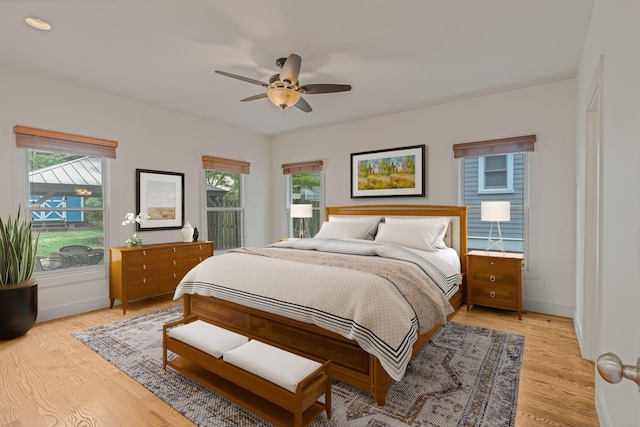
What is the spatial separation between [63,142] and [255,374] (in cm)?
361

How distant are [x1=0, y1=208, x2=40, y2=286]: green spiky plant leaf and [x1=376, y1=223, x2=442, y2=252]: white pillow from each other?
381cm

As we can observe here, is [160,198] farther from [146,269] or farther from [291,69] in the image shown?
[291,69]

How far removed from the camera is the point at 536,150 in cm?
382

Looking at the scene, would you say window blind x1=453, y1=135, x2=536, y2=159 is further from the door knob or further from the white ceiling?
the door knob

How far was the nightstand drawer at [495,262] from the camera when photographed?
360 centimetres

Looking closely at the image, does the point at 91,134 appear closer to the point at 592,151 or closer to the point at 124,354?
the point at 124,354

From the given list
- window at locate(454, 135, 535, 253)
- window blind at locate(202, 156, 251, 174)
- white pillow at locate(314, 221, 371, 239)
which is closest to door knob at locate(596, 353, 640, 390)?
white pillow at locate(314, 221, 371, 239)

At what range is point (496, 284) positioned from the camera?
3.73 m

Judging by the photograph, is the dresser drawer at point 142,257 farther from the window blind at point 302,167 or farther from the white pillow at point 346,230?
the window blind at point 302,167

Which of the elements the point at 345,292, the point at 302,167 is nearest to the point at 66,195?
the point at 302,167

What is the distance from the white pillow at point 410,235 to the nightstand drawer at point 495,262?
0.55m

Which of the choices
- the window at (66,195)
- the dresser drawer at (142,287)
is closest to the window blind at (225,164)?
the window at (66,195)

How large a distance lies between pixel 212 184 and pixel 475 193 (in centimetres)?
408

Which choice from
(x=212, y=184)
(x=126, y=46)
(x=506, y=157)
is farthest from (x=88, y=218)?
(x=506, y=157)
